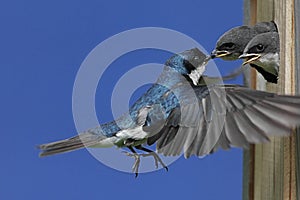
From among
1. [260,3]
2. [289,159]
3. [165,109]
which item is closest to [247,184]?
[289,159]

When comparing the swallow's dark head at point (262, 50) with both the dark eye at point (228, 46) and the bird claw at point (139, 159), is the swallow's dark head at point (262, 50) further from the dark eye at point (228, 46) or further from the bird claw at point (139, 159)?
the bird claw at point (139, 159)

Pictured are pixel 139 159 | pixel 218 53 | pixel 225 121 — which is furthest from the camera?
pixel 218 53

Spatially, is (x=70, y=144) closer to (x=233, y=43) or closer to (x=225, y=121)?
(x=225, y=121)

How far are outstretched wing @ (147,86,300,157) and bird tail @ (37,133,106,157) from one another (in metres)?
0.13

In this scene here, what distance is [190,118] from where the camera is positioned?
130 cm

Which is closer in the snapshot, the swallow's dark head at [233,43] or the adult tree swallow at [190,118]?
the adult tree swallow at [190,118]

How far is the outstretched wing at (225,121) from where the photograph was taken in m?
1.16

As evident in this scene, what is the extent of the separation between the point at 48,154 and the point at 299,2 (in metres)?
0.56

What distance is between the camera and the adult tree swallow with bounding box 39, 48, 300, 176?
1182 millimetres

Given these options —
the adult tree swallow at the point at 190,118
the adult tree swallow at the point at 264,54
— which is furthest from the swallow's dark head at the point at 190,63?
the adult tree swallow at the point at 264,54

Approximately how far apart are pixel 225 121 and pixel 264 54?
40 centimetres

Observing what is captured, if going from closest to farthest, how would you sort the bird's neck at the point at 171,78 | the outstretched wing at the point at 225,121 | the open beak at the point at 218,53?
the outstretched wing at the point at 225,121, the bird's neck at the point at 171,78, the open beak at the point at 218,53

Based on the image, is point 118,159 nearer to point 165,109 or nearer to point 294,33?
point 165,109

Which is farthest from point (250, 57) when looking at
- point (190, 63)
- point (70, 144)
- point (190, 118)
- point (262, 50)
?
point (70, 144)
